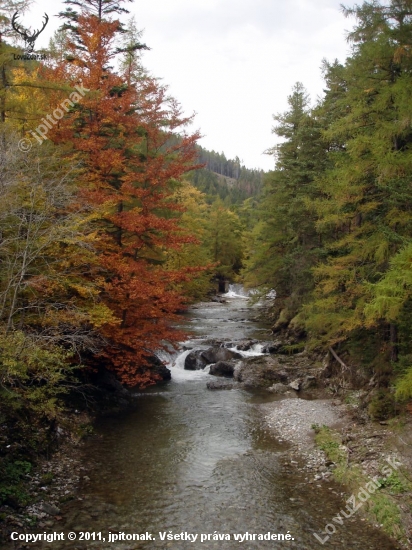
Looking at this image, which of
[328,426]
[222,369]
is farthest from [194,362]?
[328,426]

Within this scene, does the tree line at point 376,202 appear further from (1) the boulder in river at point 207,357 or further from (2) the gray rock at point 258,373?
(1) the boulder in river at point 207,357

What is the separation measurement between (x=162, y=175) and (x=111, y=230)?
2999mm

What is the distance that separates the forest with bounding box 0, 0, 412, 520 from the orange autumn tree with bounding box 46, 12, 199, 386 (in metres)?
0.06

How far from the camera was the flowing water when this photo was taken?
855cm

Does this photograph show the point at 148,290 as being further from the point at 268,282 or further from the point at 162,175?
the point at 268,282

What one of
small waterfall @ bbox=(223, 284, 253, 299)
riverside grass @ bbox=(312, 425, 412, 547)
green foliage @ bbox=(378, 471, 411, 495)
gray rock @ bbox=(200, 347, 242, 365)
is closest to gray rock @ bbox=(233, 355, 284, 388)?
gray rock @ bbox=(200, 347, 242, 365)

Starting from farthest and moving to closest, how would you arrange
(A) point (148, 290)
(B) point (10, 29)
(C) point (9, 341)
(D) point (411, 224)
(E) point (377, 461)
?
(A) point (148, 290) < (B) point (10, 29) < (D) point (411, 224) < (E) point (377, 461) < (C) point (9, 341)

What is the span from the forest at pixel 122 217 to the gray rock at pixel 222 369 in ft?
11.4

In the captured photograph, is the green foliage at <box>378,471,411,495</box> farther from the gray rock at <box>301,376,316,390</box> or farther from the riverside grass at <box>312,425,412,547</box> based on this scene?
the gray rock at <box>301,376,316,390</box>

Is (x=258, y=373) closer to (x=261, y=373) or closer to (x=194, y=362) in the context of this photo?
(x=261, y=373)

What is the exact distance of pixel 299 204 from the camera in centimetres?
2495

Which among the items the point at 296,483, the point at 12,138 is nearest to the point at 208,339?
the point at 296,483

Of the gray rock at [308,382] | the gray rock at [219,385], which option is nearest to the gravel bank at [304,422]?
the gray rock at [308,382]

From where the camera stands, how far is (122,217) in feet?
52.0
